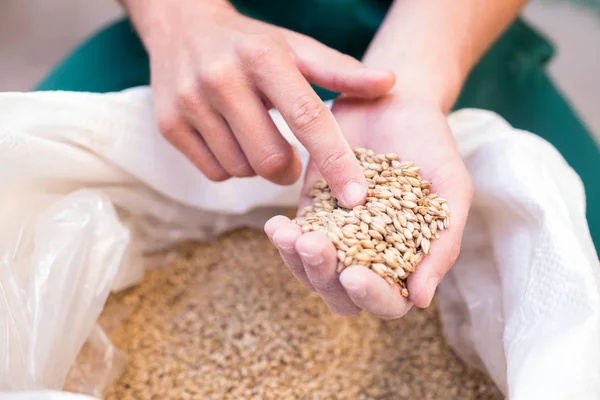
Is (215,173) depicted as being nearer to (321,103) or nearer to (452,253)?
(321,103)

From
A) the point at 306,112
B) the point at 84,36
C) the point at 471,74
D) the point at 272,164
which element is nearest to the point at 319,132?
the point at 306,112

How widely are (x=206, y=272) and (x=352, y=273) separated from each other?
529 mm

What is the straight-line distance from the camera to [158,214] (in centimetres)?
101

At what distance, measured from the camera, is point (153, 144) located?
93 cm

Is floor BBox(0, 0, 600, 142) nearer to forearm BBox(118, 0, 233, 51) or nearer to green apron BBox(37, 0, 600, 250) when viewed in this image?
green apron BBox(37, 0, 600, 250)

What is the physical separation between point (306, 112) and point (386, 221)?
6.4 inches

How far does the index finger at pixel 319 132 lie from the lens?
658 mm

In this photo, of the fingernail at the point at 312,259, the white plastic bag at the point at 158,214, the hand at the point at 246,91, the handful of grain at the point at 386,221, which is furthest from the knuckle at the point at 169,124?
the fingernail at the point at 312,259

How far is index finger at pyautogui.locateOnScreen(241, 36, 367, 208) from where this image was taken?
0.66m

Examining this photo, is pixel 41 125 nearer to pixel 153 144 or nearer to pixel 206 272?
pixel 153 144

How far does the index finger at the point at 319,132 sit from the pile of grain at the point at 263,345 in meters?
0.34

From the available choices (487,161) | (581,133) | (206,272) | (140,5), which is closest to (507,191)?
(487,161)

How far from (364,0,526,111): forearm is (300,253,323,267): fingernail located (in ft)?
1.15

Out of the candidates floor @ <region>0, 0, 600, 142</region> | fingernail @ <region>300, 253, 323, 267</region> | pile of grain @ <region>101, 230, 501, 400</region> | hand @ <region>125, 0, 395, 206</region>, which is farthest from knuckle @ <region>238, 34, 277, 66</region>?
floor @ <region>0, 0, 600, 142</region>
